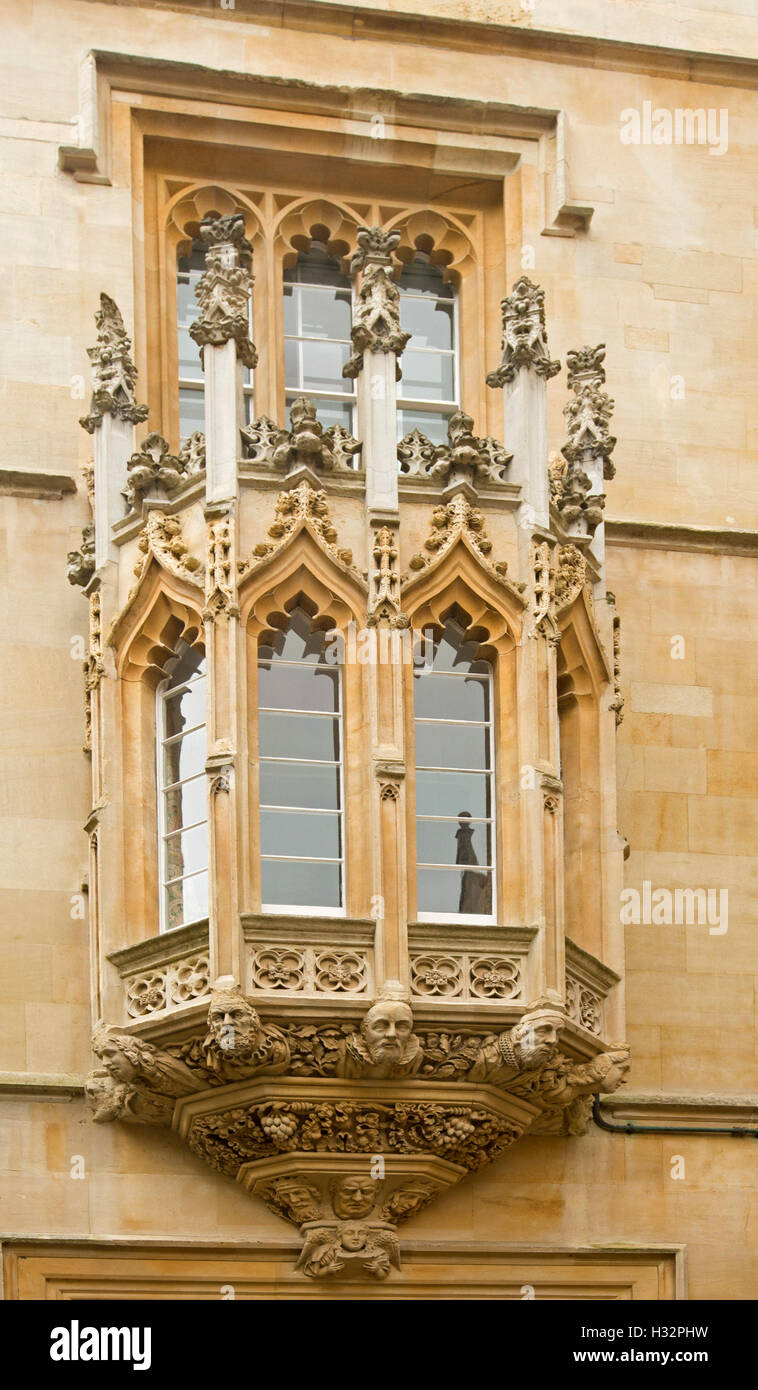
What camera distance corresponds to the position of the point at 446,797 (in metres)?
18.8

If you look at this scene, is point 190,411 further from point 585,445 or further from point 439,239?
point 585,445

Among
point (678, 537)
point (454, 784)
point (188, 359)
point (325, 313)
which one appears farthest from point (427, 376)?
point (454, 784)

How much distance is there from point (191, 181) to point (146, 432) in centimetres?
240

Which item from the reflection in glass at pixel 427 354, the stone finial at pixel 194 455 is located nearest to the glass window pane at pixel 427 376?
the reflection in glass at pixel 427 354

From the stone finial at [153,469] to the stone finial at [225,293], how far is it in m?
0.71

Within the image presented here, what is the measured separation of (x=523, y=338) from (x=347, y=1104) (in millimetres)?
5201

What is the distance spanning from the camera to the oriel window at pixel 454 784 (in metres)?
18.6

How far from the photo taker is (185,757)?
18.8 metres

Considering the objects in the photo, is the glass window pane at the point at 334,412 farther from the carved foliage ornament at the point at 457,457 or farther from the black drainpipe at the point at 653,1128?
the black drainpipe at the point at 653,1128

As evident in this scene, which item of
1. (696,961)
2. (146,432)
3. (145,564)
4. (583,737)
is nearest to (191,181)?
(146,432)

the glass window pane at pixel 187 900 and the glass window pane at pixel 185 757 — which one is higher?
the glass window pane at pixel 185 757

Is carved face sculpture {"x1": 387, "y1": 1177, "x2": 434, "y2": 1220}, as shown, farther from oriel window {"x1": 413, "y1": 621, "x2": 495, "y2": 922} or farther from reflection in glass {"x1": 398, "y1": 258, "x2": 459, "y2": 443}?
reflection in glass {"x1": 398, "y1": 258, "x2": 459, "y2": 443}
